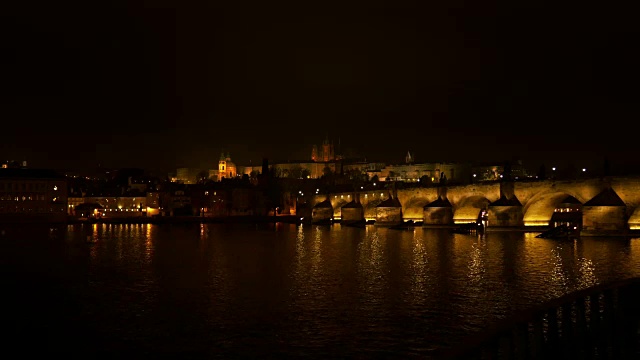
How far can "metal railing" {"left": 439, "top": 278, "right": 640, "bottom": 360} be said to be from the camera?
397 inches

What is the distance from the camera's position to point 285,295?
2303 cm

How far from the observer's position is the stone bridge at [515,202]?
44375mm

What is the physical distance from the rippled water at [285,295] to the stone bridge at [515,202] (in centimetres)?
343

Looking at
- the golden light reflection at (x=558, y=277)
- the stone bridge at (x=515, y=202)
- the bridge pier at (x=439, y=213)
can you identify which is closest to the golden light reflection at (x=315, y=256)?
the golden light reflection at (x=558, y=277)

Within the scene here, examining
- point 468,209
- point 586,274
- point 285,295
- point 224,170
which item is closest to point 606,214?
point 586,274

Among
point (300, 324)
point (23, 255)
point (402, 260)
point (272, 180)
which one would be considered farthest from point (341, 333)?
point (272, 180)

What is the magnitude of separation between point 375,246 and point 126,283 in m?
20.1

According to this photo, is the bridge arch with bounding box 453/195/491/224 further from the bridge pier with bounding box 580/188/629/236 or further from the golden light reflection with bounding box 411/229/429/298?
the golden light reflection with bounding box 411/229/429/298

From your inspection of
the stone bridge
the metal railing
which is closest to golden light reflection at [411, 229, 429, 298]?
the metal railing

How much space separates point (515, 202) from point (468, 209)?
443 inches

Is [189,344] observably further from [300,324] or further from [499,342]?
[499,342]

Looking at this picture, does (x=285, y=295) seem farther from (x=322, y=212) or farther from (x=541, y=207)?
(x=322, y=212)

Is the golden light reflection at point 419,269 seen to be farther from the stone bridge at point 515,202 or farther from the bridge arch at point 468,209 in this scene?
the bridge arch at point 468,209

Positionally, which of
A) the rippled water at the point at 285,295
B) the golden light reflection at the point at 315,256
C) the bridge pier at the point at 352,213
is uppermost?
the bridge pier at the point at 352,213
